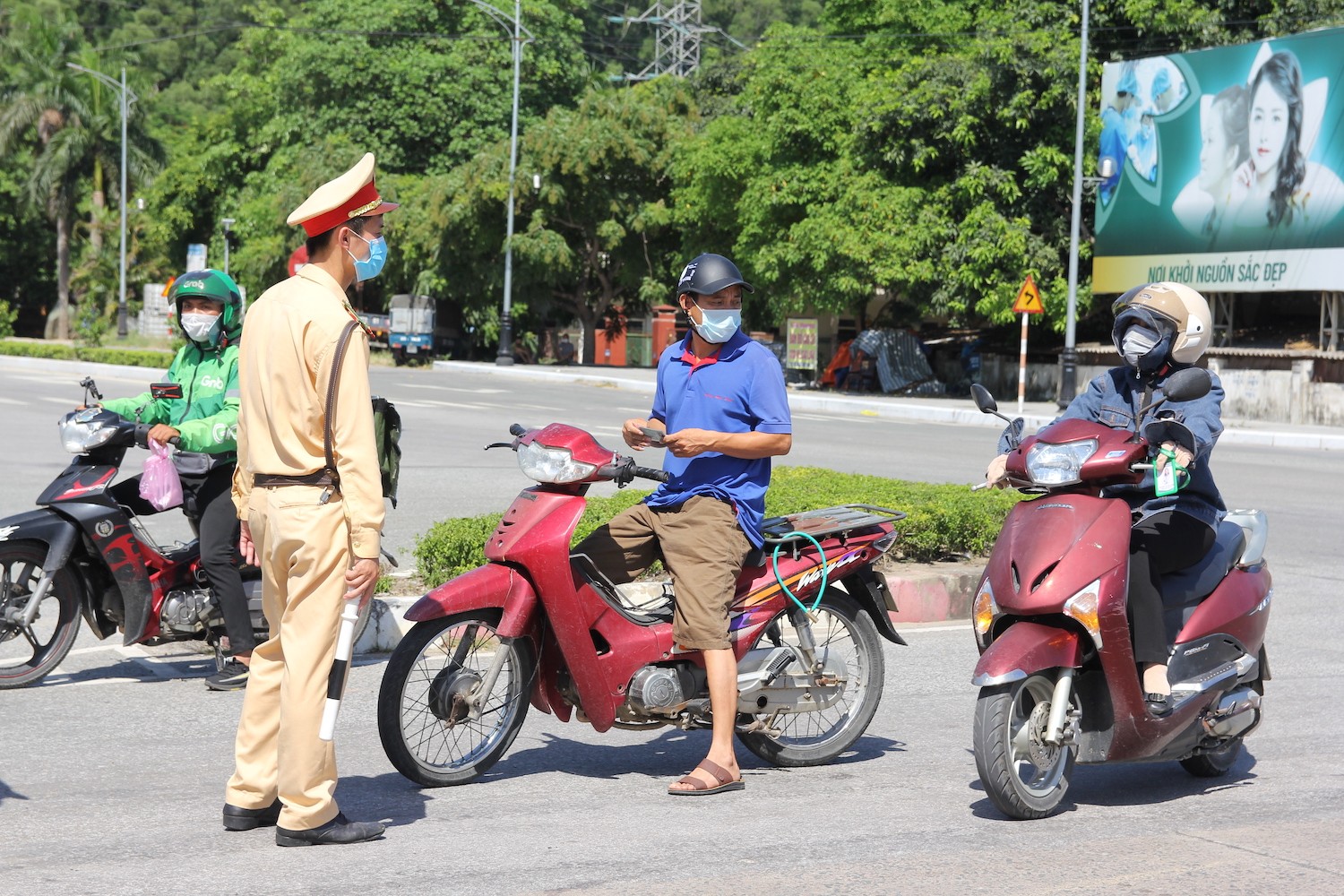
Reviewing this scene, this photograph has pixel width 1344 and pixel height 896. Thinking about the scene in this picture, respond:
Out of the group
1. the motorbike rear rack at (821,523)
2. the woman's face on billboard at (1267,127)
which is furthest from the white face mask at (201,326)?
the woman's face on billboard at (1267,127)

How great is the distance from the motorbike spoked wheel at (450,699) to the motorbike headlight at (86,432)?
2.17 metres

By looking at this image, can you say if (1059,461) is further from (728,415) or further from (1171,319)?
(728,415)

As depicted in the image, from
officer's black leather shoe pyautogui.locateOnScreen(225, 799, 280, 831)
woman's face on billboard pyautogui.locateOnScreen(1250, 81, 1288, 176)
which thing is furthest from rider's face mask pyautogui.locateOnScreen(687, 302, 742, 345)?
woman's face on billboard pyautogui.locateOnScreen(1250, 81, 1288, 176)

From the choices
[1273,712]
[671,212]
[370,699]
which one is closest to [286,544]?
[370,699]

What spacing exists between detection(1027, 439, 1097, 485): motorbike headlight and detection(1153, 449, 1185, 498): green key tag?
8.9 inches

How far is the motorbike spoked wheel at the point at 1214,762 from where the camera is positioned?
5488mm

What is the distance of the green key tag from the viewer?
4754 millimetres

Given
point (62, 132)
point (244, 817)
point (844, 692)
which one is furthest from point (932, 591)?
point (62, 132)

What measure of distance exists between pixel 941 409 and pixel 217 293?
20.6 metres

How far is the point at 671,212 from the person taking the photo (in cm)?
4134

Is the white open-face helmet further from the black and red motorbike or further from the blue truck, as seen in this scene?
the blue truck

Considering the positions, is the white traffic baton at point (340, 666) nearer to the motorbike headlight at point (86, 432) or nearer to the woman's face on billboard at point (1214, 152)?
the motorbike headlight at point (86, 432)

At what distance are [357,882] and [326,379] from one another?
142cm

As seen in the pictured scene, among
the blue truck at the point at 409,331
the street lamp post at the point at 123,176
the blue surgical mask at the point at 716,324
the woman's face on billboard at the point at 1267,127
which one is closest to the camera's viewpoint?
the blue surgical mask at the point at 716,324
